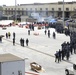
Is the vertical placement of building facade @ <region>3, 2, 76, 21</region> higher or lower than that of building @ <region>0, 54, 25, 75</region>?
lower

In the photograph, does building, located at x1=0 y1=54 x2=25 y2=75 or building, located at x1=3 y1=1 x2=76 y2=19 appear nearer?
building, located at x1=0 y1=54 x2=25 y2=75

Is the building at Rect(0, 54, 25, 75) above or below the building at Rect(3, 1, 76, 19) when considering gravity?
above

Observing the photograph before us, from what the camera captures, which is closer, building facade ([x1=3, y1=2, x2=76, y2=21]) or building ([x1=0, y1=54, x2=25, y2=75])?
building ([x1=0, y1=54, x2=25, y2=75])

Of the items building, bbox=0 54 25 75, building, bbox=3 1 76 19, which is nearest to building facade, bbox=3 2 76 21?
building, bbox=3 1 76 19

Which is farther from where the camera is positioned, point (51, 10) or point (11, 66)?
point (51, 10)

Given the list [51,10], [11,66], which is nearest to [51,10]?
[51,10]

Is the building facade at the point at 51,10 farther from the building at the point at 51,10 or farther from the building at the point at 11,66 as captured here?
the building at the point at 11,66

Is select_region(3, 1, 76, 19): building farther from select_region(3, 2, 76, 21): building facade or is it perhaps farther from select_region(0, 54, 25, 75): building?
select_region(0, 54, 25, 75): building

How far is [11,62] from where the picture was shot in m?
13.8

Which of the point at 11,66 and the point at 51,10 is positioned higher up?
the point at 11,66

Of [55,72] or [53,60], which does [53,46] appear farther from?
[55,72]

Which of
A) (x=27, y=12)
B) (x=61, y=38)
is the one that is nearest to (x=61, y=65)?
(x=61, y=38)

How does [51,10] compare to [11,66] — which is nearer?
[11,66]

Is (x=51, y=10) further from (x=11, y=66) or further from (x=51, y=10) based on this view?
(x=11, y=66)
